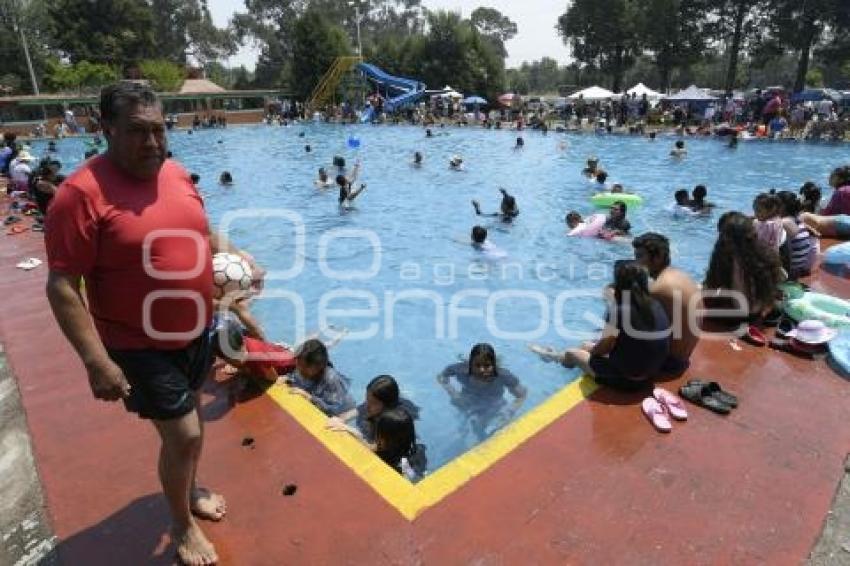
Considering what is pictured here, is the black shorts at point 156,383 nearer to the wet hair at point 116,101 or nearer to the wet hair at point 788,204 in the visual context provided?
the wet hair at point 116,101

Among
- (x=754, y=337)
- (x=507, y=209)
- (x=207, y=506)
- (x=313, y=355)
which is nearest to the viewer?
(x=207, y=506)

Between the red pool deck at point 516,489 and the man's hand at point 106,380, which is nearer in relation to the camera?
the man's hand at point 106,380

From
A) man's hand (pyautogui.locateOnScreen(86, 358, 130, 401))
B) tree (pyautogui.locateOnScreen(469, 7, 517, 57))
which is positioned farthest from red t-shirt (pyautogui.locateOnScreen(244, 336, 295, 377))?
tree (pyautogui.locateOnScreen(469, 7, 517, 57))

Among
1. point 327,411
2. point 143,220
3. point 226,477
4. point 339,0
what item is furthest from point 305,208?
point 339,0

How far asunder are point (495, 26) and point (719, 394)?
4930 inches

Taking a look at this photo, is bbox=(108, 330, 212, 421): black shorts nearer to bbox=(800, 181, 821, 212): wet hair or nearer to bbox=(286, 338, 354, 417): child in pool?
bbox=(286, 338, 354, 417): child in pool

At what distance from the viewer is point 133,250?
225 cm

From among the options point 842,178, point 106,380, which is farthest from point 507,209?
point 106,380

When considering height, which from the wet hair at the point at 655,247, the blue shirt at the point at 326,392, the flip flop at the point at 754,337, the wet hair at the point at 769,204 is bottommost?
the blue shirt at the point at 326,392

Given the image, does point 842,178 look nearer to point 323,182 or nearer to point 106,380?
point 106,380

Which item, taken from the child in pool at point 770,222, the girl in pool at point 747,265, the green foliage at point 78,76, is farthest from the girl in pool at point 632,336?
the green foliage at point 78,76

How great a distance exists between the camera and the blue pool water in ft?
24.0

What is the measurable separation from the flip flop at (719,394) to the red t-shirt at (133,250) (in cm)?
355

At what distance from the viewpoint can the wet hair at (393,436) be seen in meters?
4.09
